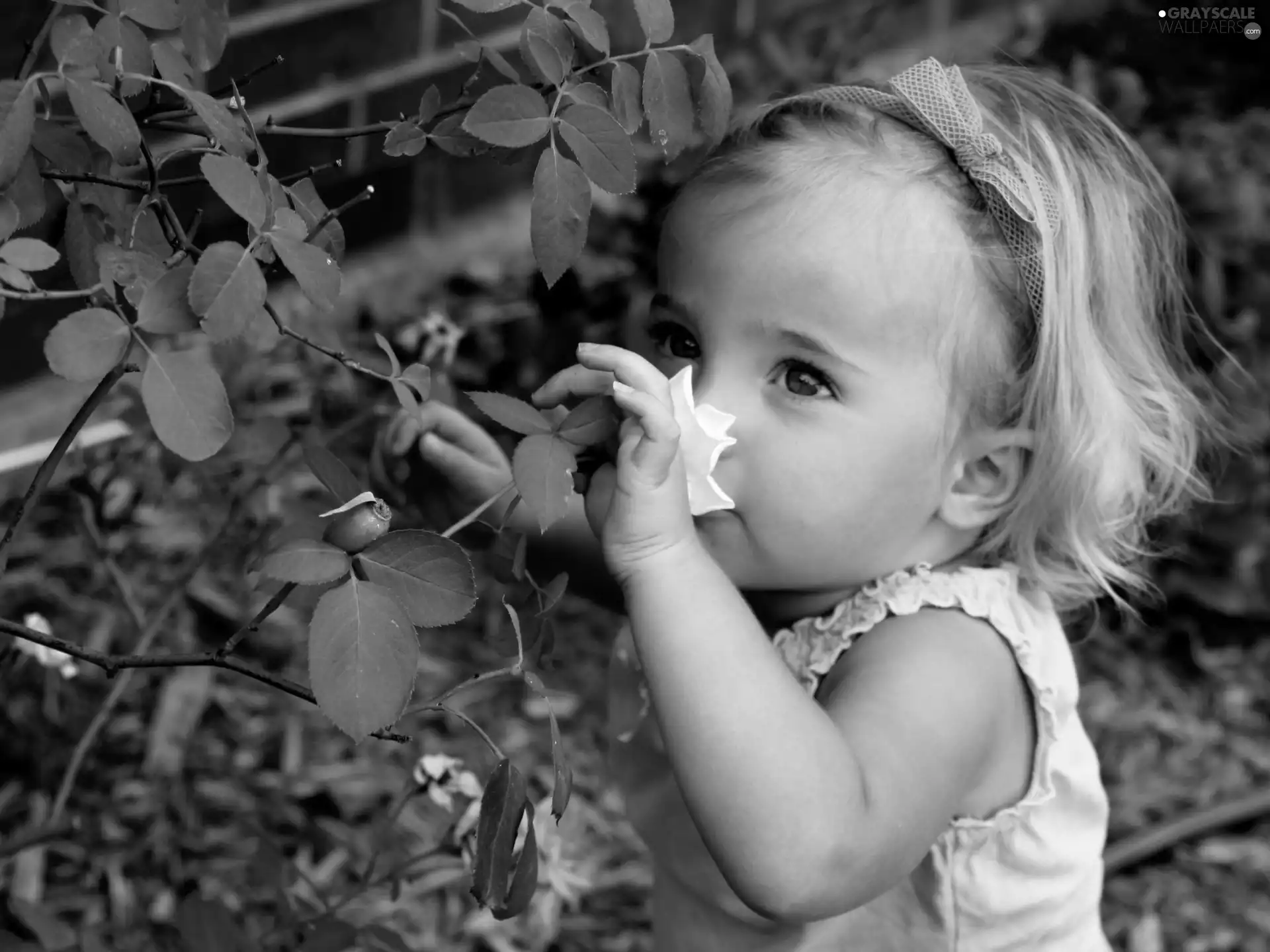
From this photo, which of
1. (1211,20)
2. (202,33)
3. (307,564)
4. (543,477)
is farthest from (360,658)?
(1211,20)

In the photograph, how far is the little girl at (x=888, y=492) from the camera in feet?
3.89

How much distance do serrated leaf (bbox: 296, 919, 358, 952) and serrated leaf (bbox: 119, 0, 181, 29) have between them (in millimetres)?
797

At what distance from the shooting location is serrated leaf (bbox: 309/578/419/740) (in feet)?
2.77

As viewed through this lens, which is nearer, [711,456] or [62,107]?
[711,456]

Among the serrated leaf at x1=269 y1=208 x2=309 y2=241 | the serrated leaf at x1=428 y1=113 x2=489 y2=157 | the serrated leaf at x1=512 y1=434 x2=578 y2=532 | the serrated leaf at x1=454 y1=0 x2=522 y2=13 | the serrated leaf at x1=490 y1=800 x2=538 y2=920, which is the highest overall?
the serrated leaf at x1=454 y1=0 x2=522 y2=13

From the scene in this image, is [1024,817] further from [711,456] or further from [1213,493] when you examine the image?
[1213,493]

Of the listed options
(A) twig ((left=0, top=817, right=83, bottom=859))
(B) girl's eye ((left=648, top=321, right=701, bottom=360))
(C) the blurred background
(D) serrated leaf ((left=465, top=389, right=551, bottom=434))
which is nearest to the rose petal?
(B) girl's eye ((left=648, top=321, right=701, bottom=360))

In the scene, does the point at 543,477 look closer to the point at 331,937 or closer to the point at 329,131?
the point at 329,131

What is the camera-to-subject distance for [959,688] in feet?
4.47

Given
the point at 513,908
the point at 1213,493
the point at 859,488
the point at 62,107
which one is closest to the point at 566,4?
the point at 859,488

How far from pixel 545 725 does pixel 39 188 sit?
1610mm

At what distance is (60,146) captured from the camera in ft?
3.25

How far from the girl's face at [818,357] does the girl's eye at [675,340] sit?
35mm

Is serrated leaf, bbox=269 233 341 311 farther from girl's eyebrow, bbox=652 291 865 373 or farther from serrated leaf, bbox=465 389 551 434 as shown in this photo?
girl's eyebrow, bbox=652 291 865 373
